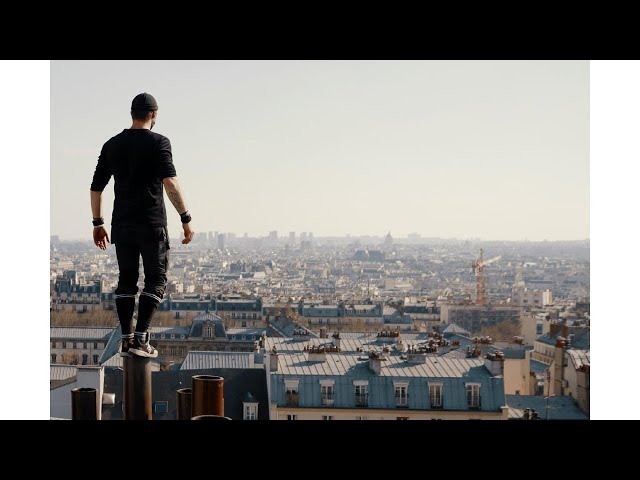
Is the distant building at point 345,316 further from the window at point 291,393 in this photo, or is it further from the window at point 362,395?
the window at point 362,395

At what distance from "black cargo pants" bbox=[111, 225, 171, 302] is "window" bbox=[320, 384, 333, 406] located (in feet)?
22.4

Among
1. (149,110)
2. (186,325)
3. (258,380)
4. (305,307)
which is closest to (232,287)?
(305,307)

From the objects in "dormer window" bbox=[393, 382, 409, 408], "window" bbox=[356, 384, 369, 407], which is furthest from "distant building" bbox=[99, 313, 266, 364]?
"dormer window" bbox=[393, 382, 409, 408]

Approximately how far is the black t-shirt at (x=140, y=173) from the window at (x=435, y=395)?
7118 mm

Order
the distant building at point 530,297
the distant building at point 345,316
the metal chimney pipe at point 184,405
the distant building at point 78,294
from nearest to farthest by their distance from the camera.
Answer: the metal chimney pipe at point 184,405, the distant building at point 78,294, the distant building at point 345,316, the distant building at point 530,297

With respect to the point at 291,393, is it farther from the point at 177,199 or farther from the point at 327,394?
the point at 177,199

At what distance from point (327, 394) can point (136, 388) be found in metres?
6.84

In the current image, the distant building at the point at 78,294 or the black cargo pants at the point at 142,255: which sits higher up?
the black cargo pants at the point at 142,255

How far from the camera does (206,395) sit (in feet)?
12.3

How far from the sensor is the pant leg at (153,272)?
3.60 metres

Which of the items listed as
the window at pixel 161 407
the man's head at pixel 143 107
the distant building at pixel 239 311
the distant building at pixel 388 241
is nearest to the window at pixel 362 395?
the window at pixel 161 407

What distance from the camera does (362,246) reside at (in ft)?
131

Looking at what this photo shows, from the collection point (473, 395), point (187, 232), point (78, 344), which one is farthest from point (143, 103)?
point (78, 344)
